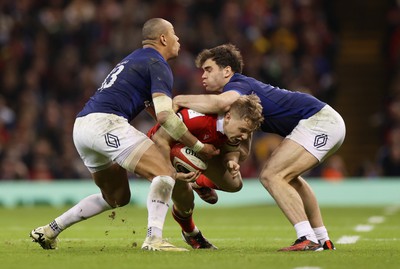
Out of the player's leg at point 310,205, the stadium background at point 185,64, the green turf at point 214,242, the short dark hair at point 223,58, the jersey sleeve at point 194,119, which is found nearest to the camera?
the green turf at point 214,242

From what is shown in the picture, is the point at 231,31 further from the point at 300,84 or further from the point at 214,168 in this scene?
the point at 214,168

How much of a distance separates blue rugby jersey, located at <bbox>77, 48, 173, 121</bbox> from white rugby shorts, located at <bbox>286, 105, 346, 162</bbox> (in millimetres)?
1278

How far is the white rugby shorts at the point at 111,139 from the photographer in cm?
830

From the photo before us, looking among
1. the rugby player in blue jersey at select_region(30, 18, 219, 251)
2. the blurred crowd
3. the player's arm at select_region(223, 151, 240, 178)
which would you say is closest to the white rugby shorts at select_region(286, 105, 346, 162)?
the player's arm at select_region(223, 151, 240, 178)

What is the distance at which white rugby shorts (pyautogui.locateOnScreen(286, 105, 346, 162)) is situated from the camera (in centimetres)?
891

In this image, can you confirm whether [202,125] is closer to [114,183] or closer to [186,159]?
[186,159]

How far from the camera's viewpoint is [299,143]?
8906 mm

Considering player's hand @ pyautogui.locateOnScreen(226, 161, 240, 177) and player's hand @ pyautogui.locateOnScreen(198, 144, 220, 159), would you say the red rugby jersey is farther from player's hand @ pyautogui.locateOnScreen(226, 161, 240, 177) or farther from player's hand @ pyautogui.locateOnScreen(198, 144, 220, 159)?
player's hand @ pyautogui.locateOnScreen(226, 161, 240, 177)

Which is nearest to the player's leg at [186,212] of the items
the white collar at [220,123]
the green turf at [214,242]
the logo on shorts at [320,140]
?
the green turf at [214,242]

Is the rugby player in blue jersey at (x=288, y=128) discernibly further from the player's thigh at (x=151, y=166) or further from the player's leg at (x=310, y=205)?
the player's thigh at (x=151, y=166)

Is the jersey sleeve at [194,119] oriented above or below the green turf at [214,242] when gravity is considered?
above

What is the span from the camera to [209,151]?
338 inches

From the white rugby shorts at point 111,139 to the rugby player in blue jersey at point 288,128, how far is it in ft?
1.85

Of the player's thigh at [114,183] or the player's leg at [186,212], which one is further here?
the player's leg at [186,212]
